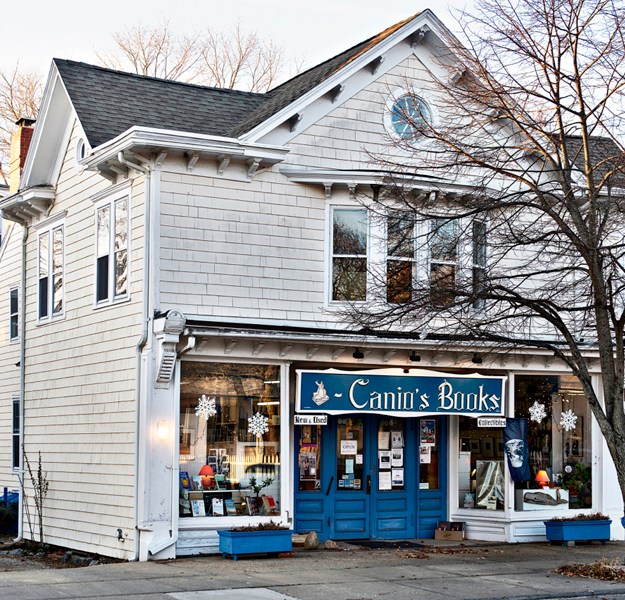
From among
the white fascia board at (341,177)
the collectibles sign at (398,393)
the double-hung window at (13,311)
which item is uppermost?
the white fascia board at (341,177)

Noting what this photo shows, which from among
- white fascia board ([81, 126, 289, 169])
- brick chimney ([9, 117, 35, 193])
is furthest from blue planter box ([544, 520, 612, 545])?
brick chimney ([9, 117, 35, 193])

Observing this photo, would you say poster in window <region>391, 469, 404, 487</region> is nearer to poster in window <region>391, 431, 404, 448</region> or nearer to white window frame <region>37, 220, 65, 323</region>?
poster in window <region>391, 431, 404, 448</region>

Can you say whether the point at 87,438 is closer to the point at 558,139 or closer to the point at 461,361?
the point at 461,361

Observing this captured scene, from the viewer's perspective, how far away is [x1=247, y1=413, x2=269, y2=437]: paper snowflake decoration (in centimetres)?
1742

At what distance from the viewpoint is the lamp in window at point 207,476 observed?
17.0 meters

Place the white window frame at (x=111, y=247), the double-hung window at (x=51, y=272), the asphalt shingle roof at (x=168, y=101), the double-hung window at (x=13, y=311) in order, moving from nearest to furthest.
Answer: the white window frame at (x=111, y=247), the asphalt shingle roof at (x=168, y=101), the double-hung window at (x=51, y=272), the double-hung window at (x=13, y=311)

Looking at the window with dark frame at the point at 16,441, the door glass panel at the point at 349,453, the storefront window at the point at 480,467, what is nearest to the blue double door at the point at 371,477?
the door glass panel at the point at 349,453

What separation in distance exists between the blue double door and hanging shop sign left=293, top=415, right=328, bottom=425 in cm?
75

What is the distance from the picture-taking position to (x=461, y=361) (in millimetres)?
19109

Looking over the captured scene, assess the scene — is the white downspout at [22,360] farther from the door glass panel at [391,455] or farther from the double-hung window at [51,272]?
the door glass panel at [391,455]

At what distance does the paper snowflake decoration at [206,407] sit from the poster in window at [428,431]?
452 centimetres

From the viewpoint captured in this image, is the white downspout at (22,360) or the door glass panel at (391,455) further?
the white downspout at (22,360)

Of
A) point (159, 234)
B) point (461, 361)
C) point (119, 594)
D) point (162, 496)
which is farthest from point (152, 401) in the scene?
point (461, 361)

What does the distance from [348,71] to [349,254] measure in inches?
124
